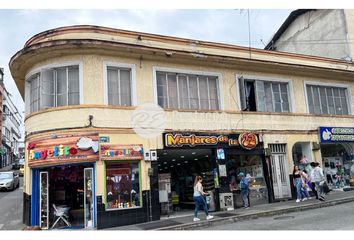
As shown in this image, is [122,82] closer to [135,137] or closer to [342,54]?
[135,137]

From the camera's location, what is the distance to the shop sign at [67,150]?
12844mm

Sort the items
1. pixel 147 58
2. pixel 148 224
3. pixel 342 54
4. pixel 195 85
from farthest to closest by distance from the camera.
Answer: pixel 342 54 → pixel 195 85 → pixel 147 58 → pixel 148 224

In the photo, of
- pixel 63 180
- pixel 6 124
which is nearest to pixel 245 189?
pixel 63 180

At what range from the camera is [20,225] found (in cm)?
1392

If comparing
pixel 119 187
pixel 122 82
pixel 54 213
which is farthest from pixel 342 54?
pixel 54 213

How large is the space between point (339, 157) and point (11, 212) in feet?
57.6

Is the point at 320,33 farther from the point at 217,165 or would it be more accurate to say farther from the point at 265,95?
the point at 217,165

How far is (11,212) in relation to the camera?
16859mm

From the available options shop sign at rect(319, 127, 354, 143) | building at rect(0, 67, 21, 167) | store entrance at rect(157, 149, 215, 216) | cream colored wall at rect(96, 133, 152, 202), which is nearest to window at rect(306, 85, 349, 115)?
shop sign at rect(319, 127, 354, 143)

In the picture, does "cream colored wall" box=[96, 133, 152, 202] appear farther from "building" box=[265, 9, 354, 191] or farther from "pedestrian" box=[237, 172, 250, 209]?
"building" box=[265, 9, 354, 191]

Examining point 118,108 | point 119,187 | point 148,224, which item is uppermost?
point 118,108

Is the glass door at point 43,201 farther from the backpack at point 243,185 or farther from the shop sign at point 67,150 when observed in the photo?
the backpack at point 243,185

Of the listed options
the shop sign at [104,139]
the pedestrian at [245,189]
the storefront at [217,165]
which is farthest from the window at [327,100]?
the shop sign at [104,139]

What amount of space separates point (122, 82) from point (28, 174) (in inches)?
214
